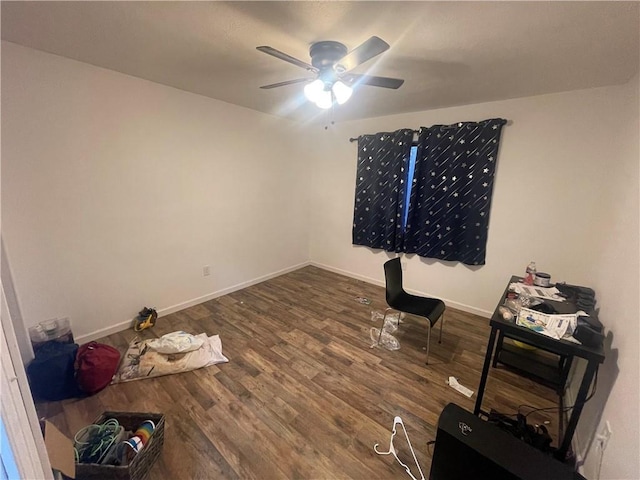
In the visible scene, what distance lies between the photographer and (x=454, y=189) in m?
2.89

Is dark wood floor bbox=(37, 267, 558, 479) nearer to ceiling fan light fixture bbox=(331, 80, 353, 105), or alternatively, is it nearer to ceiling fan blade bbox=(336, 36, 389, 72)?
ceiling fan light fixture bbox=(331, 80, 353, 105)

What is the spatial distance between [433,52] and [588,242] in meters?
2.17

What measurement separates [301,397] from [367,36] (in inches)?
95.0

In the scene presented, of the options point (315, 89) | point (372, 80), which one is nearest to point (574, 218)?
point (372, 80)

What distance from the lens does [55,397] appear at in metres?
1.76

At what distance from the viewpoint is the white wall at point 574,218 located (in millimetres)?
1233

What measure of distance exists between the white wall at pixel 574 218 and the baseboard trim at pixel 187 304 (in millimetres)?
1947

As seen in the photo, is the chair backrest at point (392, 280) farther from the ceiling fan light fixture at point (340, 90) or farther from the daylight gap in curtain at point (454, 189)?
the ceiling fan light fixture at point (340, 90)

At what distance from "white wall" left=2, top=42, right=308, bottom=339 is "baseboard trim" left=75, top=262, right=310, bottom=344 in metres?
0.02

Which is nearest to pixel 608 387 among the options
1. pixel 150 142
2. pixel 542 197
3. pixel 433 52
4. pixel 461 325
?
pixel 461 325

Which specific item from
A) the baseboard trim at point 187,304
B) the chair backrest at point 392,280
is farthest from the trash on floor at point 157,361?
the chair backrest at point 392,280

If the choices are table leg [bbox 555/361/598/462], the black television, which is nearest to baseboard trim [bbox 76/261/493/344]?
table leg [bbox 555/361/598/462]

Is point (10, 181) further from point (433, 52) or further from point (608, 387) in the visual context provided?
point (608, 387)

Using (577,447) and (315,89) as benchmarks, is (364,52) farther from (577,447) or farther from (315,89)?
(577,447)
